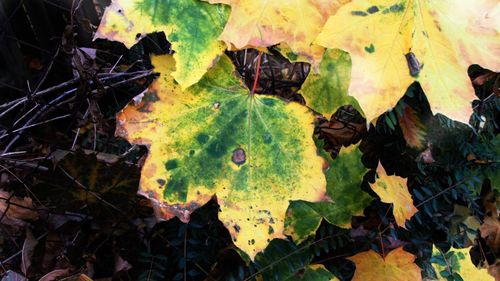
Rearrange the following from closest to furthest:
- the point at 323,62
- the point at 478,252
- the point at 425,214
A: 1. the point at 323,62
2. the point at 425,214
3. the point at 478,252

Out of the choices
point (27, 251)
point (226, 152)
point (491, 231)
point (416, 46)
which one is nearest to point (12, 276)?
point (27, 251)

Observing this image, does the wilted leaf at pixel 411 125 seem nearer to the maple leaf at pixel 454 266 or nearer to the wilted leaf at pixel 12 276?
the maple leaf at pixel 454 266

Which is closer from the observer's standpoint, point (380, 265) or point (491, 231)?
point (380, 265)

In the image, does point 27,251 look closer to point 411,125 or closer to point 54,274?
point 54,274

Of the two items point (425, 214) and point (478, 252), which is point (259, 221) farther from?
point (478, 252)

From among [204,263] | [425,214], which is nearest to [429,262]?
[425,214]

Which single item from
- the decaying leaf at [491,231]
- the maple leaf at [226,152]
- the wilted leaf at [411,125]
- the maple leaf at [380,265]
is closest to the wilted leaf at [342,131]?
the wilted leaf at [411,125]

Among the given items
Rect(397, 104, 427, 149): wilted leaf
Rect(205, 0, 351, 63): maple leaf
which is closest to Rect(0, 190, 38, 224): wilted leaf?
Rect(205, 0, 351, 63): maple leaf
